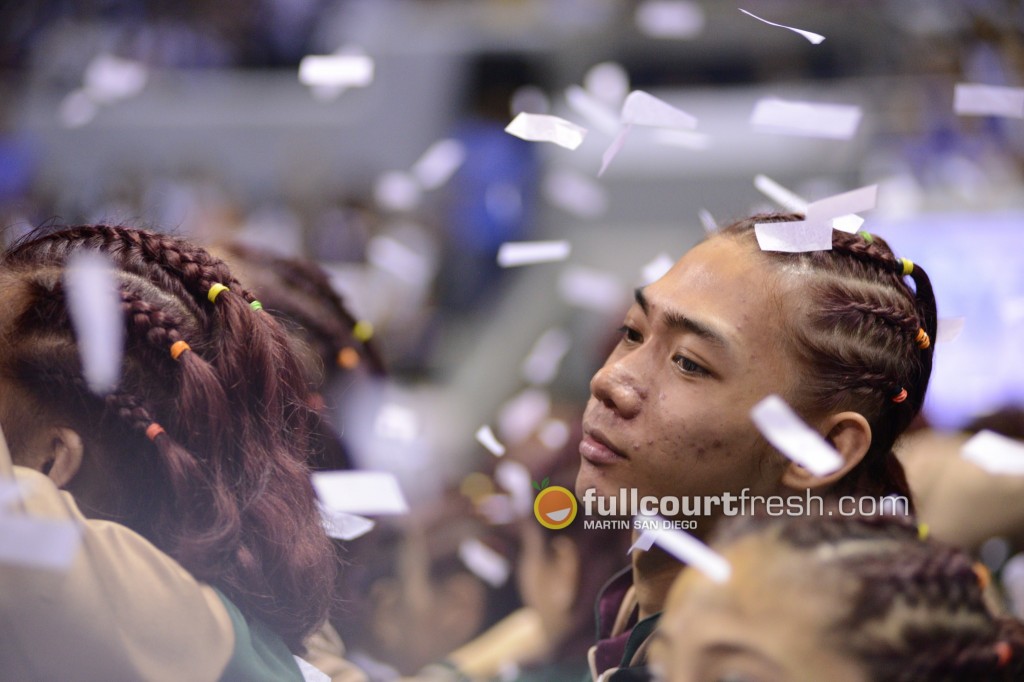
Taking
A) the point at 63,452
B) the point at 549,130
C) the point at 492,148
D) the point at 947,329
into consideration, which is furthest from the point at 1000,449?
the point at 492,148

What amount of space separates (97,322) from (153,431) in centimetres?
10

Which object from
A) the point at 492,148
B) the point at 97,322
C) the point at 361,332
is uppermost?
the point at 97,322

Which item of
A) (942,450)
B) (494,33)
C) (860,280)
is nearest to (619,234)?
(494,33)

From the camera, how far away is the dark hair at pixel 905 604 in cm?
68

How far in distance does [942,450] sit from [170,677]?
4.37 ft

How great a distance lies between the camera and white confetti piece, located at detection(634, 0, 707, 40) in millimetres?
4457

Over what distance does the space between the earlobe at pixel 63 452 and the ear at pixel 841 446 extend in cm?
58

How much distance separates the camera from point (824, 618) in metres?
0.69

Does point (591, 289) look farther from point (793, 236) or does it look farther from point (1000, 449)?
point (793, 236)

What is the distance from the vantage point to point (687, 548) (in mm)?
792

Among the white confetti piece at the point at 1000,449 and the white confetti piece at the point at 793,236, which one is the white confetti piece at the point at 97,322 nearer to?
the white confetti piece at the point at 793,236

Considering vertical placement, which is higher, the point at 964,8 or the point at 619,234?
the point at 964,8

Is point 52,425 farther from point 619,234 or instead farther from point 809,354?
point 619,234

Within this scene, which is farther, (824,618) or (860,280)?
(860,280)
